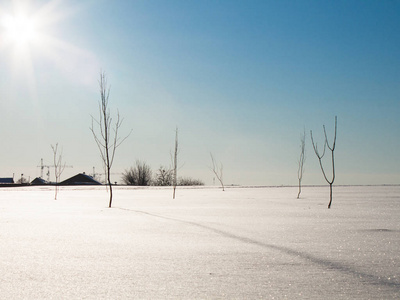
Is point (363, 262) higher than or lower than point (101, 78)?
lower

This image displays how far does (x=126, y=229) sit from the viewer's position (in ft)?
11.5

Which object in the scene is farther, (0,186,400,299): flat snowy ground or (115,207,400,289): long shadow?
(115,207,400,289): long shadow

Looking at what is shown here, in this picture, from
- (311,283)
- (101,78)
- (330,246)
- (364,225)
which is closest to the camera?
(311,283)

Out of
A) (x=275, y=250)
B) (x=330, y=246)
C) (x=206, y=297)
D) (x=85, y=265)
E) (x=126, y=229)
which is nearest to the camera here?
(x=206, y=297)

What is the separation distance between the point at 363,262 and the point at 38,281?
192 cm

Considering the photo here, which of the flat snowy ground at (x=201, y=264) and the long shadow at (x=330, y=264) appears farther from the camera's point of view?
the long shadow at (x=330, y=264)

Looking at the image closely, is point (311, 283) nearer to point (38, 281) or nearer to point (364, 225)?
point (38, 281)

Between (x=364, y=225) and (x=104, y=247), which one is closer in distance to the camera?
(x=104, y=247)

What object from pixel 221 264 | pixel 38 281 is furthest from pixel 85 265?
pixel 221 264

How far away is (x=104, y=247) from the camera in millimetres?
2496

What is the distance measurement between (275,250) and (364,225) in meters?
1.97

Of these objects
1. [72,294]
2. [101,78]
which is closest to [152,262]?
[72,294]

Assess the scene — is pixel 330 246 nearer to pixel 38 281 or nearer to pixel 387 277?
pixel 387 277

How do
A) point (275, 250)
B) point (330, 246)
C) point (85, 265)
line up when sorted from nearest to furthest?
point (85, 265) < point (275, 250) < point (330, 246)
